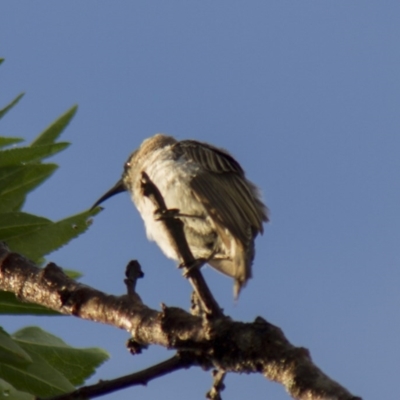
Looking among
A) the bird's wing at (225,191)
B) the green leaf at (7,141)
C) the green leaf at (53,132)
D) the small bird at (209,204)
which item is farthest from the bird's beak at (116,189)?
the green leaf at (7,141)

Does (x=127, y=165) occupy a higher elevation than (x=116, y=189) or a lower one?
higher

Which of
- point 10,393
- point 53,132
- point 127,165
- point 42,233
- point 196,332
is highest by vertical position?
point 127,165

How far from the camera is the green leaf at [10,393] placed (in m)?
3.37

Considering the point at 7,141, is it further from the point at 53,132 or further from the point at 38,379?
the point at 38,379

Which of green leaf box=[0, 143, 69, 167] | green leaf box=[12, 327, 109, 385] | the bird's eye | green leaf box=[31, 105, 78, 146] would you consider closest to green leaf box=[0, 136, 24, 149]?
green leaf box=[31, 105, 78, 146]

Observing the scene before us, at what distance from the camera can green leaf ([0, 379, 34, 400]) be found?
3365mm

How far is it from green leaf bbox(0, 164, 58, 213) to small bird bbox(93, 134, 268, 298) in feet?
4.25

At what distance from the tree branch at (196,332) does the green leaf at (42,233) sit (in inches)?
22.4

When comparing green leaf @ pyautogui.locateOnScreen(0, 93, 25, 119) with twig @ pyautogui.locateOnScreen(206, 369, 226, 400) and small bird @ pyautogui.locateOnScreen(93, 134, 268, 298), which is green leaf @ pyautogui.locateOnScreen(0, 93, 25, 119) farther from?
twig @ pyautogui.locateOnScreen(206, 369, 226, 400)

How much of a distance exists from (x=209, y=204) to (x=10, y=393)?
9.87ft

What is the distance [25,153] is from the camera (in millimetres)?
4180

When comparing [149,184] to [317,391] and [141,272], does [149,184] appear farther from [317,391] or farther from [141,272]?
[317,391]

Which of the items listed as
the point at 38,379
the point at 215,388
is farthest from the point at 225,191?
the point at 215,388

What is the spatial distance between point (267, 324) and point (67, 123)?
8.64ft
